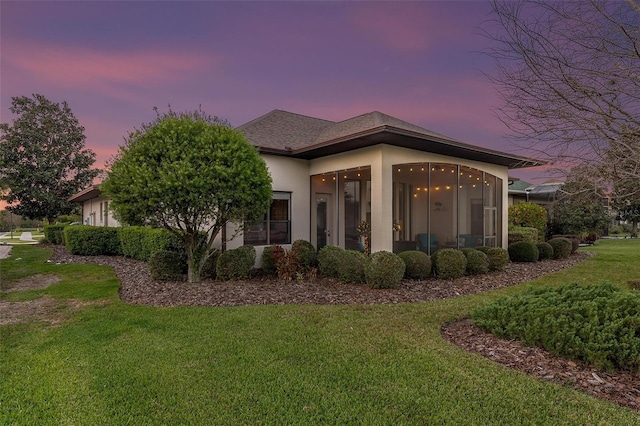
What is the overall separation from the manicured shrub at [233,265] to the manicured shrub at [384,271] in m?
3.15

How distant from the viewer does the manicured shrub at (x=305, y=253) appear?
29.8 feet

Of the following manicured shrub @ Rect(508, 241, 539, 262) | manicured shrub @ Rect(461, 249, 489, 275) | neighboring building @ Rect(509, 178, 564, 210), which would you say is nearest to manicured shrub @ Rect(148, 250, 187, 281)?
manicured shrub @ Rect(461, 249, 489, 275)

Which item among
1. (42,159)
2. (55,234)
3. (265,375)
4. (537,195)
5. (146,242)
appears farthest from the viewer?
(42,159)

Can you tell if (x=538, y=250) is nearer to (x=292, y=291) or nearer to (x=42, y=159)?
(x=292, y=291)

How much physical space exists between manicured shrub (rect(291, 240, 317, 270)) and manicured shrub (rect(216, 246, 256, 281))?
4.34 feet

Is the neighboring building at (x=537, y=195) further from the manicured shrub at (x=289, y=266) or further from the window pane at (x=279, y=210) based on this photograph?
the manicured shrub at (x=289, y=266)

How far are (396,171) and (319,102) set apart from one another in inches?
252

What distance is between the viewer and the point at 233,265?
835 centimetres

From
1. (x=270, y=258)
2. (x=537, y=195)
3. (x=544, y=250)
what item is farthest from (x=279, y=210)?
(x=537, y=195)

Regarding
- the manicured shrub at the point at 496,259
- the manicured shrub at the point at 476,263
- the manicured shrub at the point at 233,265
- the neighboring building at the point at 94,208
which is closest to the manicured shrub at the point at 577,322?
the manicured shrub at the point at 476,263

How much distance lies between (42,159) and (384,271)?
2686 cm

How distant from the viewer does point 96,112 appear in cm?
1384

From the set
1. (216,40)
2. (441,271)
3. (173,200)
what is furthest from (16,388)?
(216,40)

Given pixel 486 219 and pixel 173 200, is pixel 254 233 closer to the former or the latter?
pixel 173 200
